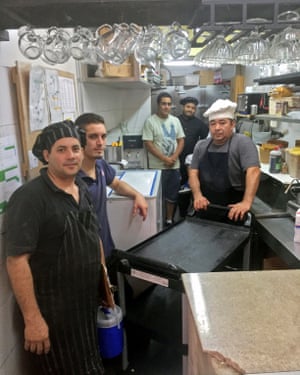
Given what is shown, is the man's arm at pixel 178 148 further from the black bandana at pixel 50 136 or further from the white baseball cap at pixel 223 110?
the black bandana at pixel 50 136

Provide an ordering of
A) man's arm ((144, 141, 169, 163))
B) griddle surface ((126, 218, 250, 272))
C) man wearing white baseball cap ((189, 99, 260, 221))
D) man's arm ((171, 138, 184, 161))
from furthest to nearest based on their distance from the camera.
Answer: man's arm ((171, 138, 184, 161)) < man's arm ((144, 141, 169, 163)) < man wearing white baseball cap ((189, 99, 260, 221)) < griddle surface ((126, 218, 250, 272))

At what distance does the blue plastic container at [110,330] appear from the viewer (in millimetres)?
1707

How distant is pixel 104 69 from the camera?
8.19ft

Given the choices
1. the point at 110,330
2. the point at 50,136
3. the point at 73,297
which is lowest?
the point at 110,330

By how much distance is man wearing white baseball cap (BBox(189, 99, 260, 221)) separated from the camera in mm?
2225

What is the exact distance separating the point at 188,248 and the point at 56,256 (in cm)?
72

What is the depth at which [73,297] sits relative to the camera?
4.54 ft

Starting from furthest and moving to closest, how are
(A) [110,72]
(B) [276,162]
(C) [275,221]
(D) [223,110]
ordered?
(B) [276,162] → (A) [110,72] → (D) [223,110] → (C) [275,221]

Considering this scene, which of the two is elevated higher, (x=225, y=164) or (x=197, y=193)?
(x=225, y=164)

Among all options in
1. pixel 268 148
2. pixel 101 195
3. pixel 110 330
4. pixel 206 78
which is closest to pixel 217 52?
pixel 101 195

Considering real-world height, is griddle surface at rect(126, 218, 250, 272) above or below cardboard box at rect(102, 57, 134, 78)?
below

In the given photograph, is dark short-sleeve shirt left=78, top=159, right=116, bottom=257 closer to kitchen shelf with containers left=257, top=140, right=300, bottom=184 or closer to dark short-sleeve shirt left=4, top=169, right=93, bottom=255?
dark short-sleeve shirt left=4, top=169, right=93, bottom=255

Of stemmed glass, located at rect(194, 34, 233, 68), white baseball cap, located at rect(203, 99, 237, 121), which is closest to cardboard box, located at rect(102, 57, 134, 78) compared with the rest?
white baseball cap, located at rect(203, 99, 237, 121)

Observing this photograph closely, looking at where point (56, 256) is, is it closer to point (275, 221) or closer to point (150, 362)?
point (150, 362)
